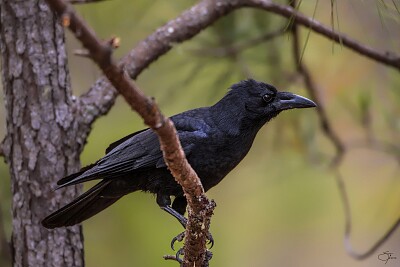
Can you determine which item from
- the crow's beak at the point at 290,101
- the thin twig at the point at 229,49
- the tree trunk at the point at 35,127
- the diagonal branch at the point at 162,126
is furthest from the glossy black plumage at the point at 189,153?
the thin twig at the point at 229,49

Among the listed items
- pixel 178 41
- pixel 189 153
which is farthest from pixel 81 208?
pixel 178 41

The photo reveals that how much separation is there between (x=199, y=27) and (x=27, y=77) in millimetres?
1060

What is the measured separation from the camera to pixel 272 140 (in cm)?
603

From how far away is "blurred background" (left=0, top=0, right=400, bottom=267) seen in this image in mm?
5172

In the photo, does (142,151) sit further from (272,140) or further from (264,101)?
(272,140)

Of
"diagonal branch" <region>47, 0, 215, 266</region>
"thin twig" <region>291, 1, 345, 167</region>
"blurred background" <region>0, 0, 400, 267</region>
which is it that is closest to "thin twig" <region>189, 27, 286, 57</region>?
"blurred background" <region>0, 0, 400, 267</region>

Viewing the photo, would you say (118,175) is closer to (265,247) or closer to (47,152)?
(47,152)

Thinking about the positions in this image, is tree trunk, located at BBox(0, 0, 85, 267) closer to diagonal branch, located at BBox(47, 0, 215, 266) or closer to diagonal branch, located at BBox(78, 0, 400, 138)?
diagonal branch, located at BBox(78, 0, 400, 138)


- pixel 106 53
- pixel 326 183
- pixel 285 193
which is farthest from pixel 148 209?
pixel 106 53

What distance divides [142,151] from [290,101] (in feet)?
2.75

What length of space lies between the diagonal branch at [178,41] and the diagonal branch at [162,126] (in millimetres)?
1116

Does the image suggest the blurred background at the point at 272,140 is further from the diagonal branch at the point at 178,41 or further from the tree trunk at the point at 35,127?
the tree trunk at the point at 35,127

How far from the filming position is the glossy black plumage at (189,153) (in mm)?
3898

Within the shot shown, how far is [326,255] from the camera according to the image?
7066mm
